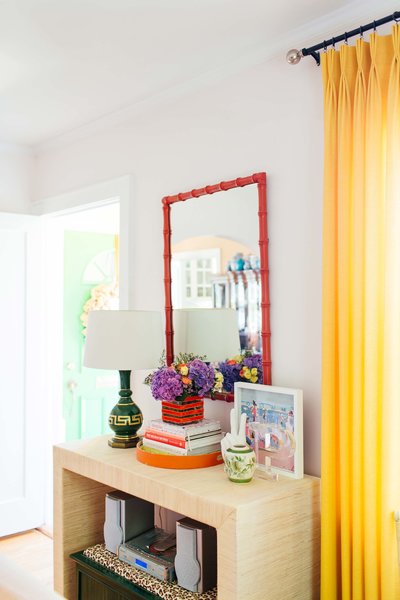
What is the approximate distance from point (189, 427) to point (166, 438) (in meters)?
0.11

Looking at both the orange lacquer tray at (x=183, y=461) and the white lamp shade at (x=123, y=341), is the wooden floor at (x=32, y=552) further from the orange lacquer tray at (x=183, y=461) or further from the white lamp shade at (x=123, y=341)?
the white lamp shade at (x=123, y=341)

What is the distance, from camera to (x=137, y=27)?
2.28 m

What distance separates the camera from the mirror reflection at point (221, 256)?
8.14 ft

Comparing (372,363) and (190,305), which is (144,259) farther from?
(372,363)

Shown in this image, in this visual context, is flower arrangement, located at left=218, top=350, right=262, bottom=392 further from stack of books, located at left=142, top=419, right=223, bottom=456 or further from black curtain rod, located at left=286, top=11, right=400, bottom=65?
black curtain rod, located at left=286, top=11, right=400, bottom=65

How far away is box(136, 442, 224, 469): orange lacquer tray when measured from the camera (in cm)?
230

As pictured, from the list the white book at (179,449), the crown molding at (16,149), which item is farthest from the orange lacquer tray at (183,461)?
the crown molding at (16,149)

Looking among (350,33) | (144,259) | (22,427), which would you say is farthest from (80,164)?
(350,33)

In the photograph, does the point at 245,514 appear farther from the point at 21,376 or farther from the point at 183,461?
the point at 21,376

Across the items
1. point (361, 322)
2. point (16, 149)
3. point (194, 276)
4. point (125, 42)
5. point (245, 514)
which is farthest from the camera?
point (16, 149)

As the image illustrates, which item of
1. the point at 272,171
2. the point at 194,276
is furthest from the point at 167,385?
the point at 272,171

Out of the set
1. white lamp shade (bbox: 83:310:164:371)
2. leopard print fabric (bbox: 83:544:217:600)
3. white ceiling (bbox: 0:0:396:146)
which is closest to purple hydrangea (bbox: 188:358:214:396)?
white lamp shade (bbox: 83:310:164:371)

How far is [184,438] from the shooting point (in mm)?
2314

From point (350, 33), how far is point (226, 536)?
181 centimetres
